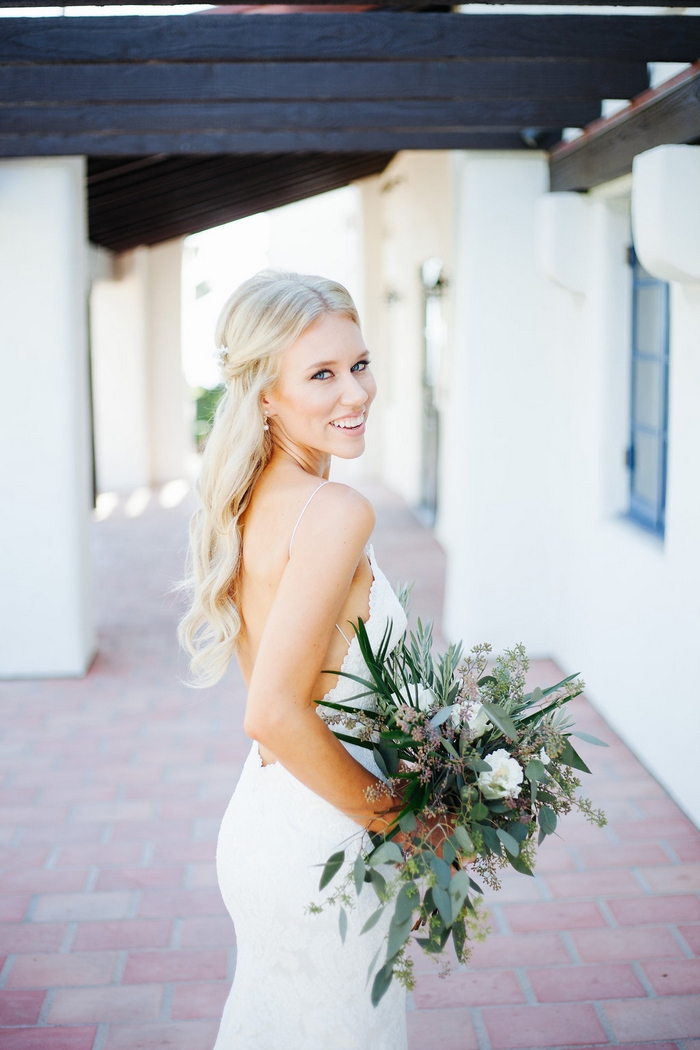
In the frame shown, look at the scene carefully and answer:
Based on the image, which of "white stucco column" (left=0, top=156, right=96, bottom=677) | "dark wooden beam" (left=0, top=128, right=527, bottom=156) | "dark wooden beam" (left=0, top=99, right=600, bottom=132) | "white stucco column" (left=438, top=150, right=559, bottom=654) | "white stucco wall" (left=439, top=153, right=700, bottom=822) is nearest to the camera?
"dark wooden beam" (left=0, top=99, right=600, bottom=132)

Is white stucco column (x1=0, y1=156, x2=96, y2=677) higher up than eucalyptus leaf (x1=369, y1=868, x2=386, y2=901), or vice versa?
white stucco column (x1=0, y1=156, x2=96, y2=677)

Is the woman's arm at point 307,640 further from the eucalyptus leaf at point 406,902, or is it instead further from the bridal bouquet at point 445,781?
the eucalyptus leaf at point 406,902

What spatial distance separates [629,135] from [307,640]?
11.0 feet

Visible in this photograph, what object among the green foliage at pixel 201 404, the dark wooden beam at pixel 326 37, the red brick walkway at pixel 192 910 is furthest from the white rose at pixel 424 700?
the green foliage at pixel 201 404

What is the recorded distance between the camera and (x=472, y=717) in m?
1.56

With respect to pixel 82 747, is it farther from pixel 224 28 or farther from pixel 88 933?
pixel 224 28

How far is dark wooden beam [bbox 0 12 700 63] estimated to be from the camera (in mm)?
3619

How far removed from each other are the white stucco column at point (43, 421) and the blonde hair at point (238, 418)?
3.91 meters

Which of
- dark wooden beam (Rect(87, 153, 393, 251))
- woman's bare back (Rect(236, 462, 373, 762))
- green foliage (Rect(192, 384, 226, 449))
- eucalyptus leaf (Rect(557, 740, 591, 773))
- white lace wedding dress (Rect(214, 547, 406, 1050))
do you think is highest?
dark wooden beam (Rect(87, 153, 393, 251))

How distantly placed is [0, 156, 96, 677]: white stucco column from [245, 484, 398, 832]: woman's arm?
4.21 meters

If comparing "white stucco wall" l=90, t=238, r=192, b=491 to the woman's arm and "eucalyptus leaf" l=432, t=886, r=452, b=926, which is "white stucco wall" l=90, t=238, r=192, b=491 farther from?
"eucalyptus leaf" l=432, t=886, r=452, b=926

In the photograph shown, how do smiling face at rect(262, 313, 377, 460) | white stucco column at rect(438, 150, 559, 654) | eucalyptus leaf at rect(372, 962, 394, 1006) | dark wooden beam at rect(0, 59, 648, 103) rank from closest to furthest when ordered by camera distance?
eucalyptus leaf at rect(372, 962, 394, 1006) < smiling face at rect(262, 313, 377, 460) < dark wooden beam at rect(0, 59, 648, 103) < white stucco column at rect(438, 150, 559, 654)

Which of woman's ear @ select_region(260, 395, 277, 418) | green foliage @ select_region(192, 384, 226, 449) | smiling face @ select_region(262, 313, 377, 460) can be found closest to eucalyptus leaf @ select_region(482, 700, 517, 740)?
smiling face @ select_region(262, 313, 377, 460)

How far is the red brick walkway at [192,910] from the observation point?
269 cm
